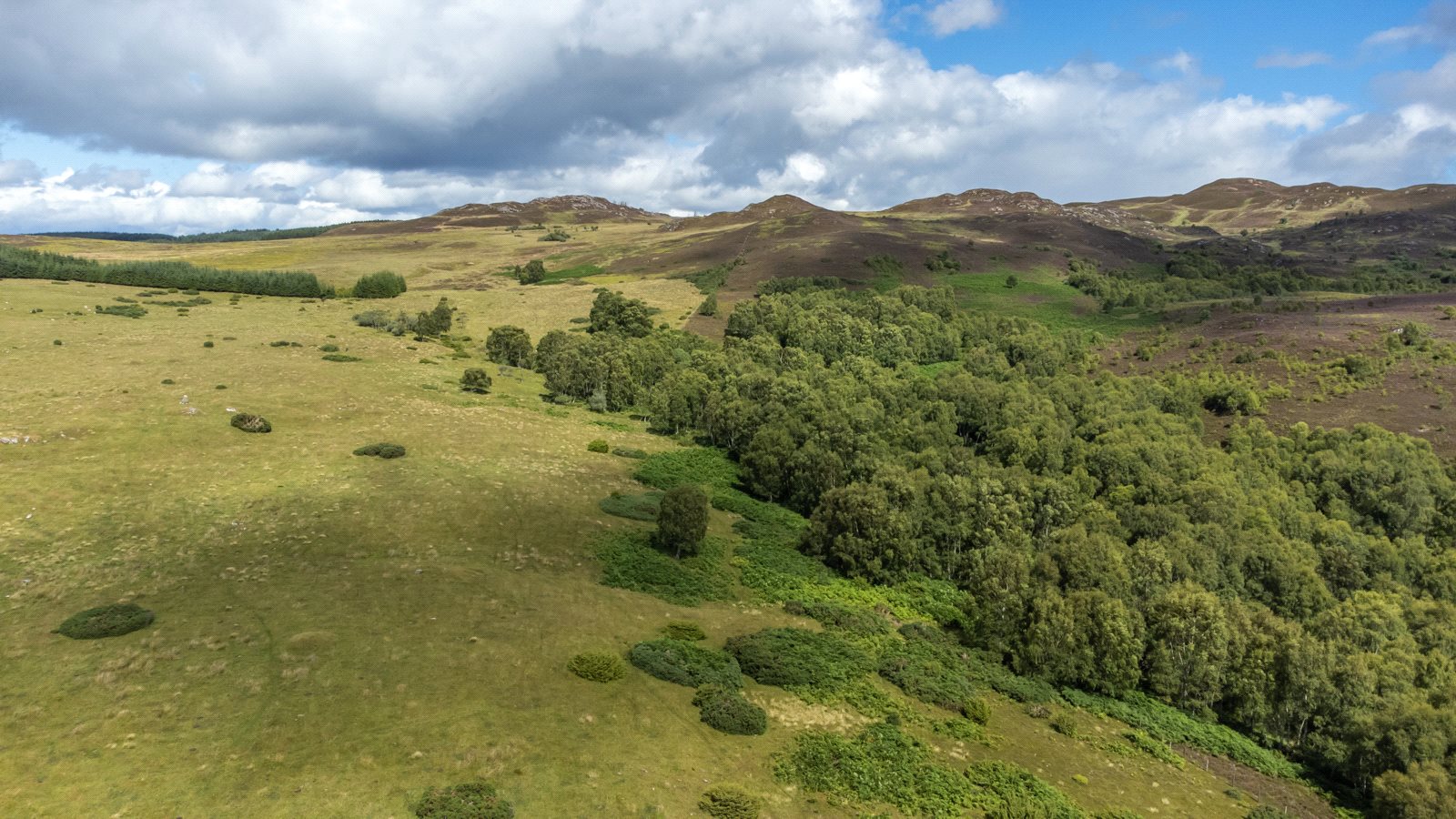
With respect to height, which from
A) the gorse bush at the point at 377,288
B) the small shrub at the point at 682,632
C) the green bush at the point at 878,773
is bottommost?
the green bush at the point at 878,773

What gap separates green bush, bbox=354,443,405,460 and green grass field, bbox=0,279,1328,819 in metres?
0.92

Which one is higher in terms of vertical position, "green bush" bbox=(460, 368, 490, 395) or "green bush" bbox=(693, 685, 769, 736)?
"green bush" bbox=(460, 368, 490, 395)

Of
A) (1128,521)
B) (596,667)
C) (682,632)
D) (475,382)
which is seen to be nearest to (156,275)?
(475,382)

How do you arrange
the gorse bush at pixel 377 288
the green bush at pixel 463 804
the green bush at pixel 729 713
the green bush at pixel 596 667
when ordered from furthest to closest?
the gorse bush at pixel 377 288, the green bush at pixel 596 667, the green bush at pixel 729 713, the green bush at pixel 463 804

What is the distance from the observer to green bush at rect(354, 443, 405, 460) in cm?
5912

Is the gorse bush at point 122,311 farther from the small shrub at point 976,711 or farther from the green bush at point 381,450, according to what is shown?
the small shrub at point 976,711

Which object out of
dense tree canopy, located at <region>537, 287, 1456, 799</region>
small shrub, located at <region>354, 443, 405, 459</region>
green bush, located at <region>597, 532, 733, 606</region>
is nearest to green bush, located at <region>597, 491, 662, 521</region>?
green bush, located at <region>597, 532, 733, 606</region>

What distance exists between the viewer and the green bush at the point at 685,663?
3406 cm

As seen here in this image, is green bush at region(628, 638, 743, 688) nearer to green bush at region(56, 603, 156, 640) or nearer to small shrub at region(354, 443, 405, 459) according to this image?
green bush at region(56, 603, 156, 640)

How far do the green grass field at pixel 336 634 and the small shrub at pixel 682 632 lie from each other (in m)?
0.91

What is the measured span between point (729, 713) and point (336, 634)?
732 inches

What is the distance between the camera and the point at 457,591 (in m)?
38.7

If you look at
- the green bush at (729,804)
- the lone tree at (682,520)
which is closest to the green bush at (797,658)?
the green bush at (729,804)

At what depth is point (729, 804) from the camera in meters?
24.8
